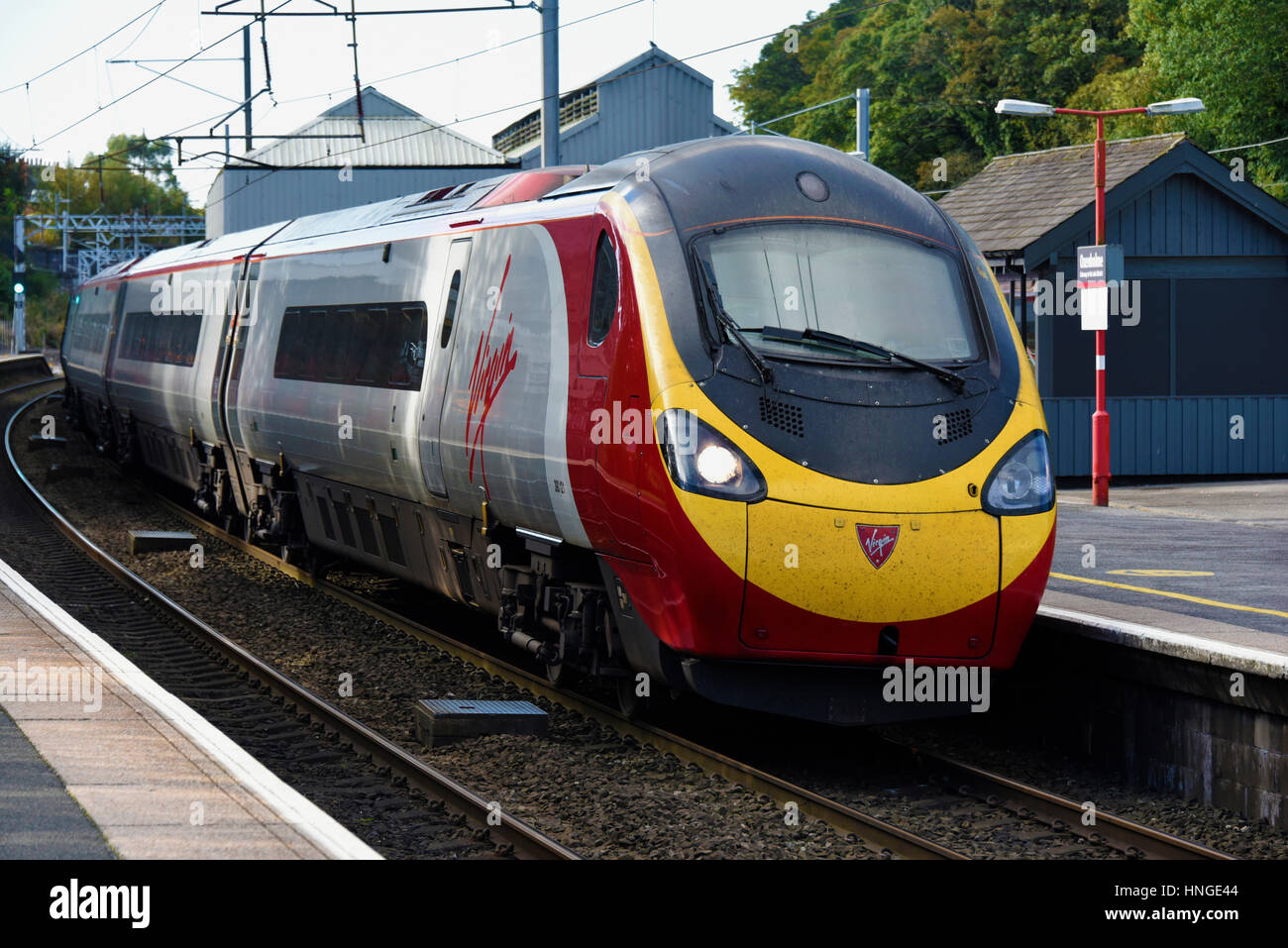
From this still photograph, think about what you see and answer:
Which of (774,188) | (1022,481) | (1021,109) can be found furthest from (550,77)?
(1022,481)

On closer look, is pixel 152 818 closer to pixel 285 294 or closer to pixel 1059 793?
pixel 1059 793

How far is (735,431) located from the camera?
762 cm

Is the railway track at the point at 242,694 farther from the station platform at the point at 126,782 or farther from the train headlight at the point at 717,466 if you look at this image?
the train headlight at the point at 717,466

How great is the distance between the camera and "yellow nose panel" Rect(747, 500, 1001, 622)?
24.7 feet

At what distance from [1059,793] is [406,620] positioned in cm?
599

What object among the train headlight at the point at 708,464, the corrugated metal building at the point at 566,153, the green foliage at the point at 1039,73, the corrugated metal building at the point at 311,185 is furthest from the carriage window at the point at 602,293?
the corrugated metal building at the point at 566,153

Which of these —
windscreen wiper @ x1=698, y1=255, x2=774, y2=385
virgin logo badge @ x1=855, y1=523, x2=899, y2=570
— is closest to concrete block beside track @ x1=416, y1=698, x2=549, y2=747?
virgin logo badge @ x1=855, y1=523, x2=899, y2=570

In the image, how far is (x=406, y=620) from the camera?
41.5 ft

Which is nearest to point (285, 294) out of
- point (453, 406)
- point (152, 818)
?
point (453, 406)

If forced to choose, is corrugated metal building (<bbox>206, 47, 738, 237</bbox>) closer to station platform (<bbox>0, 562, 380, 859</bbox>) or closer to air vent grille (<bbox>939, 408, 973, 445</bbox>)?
station platform (<bbox>0, 562, 380, 859</bbox>)

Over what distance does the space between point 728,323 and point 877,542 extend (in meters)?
1.34

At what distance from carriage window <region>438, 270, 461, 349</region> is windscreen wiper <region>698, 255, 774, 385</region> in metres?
2.74
